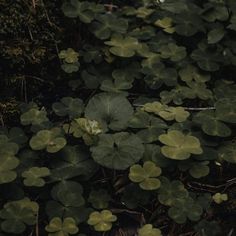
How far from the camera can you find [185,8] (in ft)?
10.8

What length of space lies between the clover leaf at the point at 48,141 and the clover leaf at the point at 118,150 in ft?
0.58

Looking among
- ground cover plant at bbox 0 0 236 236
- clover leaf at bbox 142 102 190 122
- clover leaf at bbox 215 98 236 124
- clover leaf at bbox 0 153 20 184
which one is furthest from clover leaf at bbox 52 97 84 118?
clover leaf at bbox 215 98 236 124

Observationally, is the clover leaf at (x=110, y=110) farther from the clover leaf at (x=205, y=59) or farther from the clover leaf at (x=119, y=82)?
the clover leaf at (x=205, y=59)

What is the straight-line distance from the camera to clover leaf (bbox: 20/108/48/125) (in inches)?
102

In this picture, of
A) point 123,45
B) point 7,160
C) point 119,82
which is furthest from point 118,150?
point 123,45

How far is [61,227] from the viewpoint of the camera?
7.09ft

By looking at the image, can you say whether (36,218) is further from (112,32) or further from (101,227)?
(112,32)

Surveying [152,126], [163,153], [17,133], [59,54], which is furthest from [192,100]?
[17,133]

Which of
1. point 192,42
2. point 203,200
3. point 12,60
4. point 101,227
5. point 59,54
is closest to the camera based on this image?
point 101,227

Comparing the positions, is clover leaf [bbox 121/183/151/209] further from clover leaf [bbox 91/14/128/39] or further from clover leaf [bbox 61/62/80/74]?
clover leaf [bbox 91/14/128/39]

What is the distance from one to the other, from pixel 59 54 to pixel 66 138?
0.63m

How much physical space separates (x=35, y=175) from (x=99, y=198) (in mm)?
330

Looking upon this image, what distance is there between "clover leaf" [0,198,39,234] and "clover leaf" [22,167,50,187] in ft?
0.28

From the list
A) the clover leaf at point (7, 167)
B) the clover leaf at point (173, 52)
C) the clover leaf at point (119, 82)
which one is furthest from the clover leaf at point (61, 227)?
the clover leaf at point (173, 52)
